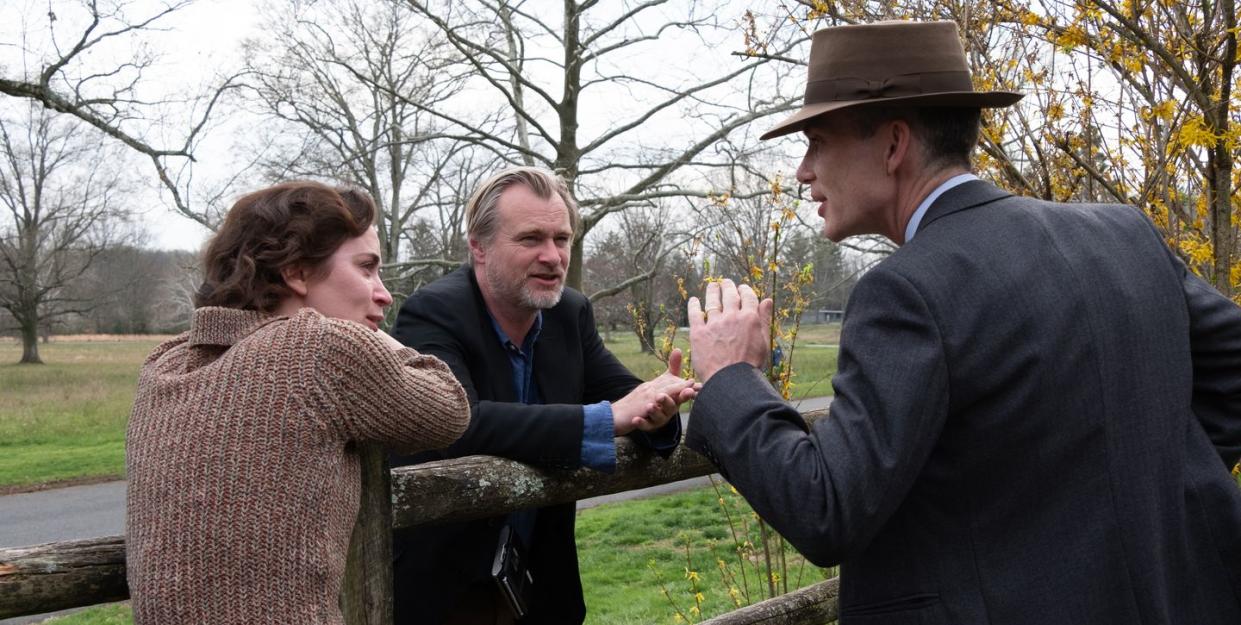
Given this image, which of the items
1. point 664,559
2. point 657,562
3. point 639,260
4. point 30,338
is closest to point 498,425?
point 657,562

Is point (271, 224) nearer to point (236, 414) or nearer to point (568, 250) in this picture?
point (236, 414)

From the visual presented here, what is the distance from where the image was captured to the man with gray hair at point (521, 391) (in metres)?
2.35

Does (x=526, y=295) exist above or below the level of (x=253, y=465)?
above

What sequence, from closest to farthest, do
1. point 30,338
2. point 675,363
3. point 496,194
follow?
point 675,363, point 496,194, point 30,338

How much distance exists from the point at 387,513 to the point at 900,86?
127 cm

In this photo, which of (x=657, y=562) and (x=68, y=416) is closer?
(x=657, y=562)

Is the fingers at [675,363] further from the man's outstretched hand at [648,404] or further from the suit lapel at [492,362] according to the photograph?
the suit lapel at [492,362]

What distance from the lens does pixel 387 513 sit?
1.97 m

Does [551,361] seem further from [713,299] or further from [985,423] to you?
[985,423]

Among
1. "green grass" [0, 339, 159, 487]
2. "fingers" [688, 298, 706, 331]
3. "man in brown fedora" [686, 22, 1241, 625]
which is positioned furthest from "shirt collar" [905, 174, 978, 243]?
"green grass" [0, 339, 159, 487]

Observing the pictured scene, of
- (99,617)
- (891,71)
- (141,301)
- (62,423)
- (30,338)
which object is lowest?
(99,617)

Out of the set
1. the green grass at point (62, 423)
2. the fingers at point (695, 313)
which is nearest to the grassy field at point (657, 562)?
the fingers at point (695, 313)

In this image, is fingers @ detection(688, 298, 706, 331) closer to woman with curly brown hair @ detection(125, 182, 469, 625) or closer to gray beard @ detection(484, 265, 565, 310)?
woman with curly brown hair @ detection(125, 182, 469, 625)

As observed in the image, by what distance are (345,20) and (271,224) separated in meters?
15.4
